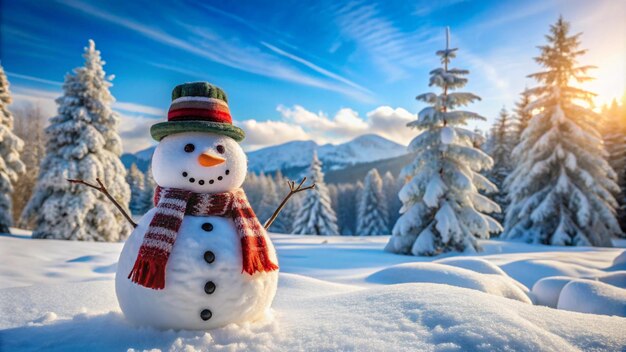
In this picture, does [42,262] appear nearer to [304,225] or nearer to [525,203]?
[525,203]

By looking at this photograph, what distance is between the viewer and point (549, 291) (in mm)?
5785

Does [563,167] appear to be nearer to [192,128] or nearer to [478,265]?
[478,265]

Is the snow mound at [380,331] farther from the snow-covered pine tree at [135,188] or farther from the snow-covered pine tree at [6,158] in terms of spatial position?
the snow-covered pine tree at [135,188]

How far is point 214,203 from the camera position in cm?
280

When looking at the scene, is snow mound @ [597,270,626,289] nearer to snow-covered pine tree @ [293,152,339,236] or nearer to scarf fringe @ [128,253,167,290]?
scarf fringe @ [128,253,167,290]

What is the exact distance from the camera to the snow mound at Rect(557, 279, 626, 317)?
4172 millimetres

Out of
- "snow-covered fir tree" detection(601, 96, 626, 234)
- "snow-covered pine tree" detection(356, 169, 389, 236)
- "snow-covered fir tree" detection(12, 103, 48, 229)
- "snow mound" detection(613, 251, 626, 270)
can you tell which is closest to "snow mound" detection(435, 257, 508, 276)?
"snow mound" detection(613, 251, 626, 270)

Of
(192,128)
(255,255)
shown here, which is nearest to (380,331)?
(255,255)

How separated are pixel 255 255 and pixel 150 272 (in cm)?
76

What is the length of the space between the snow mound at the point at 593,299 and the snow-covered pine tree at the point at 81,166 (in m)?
14.2

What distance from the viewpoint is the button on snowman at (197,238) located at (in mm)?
2453

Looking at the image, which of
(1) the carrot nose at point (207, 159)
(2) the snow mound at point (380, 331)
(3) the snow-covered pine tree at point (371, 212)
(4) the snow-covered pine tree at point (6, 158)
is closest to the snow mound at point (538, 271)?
(2) the snow mound at point (380, 331)

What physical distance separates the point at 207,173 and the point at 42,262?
6.86 meters

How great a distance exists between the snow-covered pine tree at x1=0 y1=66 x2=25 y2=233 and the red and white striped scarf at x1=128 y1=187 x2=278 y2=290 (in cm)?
1643
